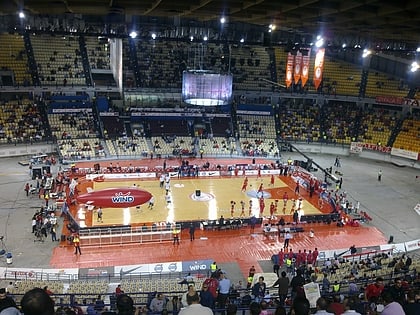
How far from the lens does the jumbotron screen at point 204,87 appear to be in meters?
40.0

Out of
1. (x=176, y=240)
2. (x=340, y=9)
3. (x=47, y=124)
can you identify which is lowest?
(x=176, y=240)

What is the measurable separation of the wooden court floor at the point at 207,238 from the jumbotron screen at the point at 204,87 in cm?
822

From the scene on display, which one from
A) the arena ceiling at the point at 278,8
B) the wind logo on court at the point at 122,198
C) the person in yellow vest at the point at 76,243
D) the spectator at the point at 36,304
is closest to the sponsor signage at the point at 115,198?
the wind logo on court at the point at 122,198

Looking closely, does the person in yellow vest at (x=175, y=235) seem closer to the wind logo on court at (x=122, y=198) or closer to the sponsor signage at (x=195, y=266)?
the sponsor signage at (x=195, y=266)

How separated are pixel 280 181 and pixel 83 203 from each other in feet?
58.3

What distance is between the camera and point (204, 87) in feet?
132

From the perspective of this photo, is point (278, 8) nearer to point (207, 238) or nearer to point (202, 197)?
point (207, 238)

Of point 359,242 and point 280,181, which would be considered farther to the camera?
point 280,181

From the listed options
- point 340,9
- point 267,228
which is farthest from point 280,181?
point 340,9

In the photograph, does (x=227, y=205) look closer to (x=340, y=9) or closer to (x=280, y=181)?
(x=280, y=181)

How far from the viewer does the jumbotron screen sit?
131ft

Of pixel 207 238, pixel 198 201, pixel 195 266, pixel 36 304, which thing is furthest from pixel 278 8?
pixel 198 201

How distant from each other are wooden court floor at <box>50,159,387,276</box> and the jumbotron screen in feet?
27.0

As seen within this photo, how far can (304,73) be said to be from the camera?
35.2 meters
